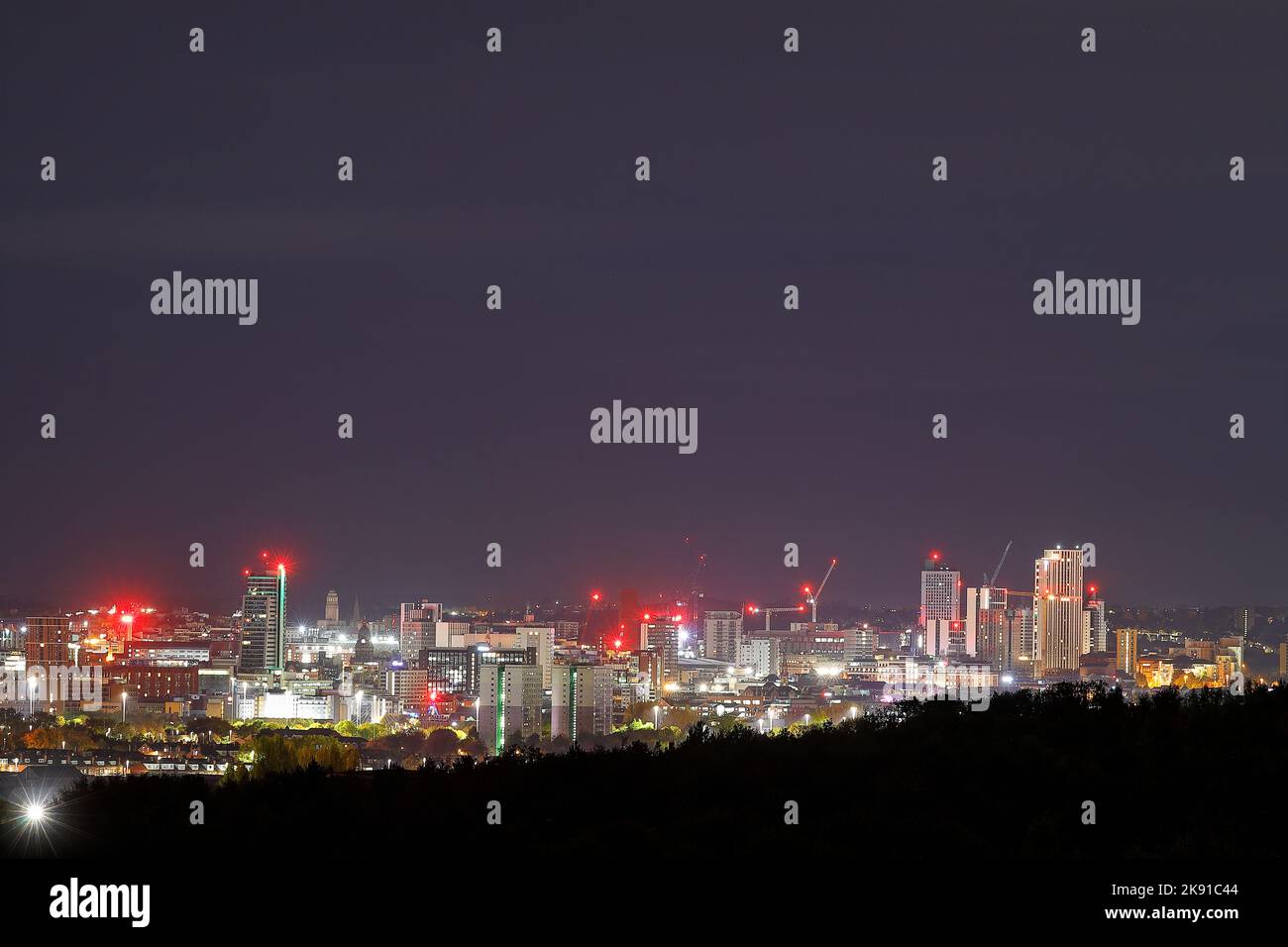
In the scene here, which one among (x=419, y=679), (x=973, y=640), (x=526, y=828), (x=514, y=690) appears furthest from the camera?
(x=973, y=640)

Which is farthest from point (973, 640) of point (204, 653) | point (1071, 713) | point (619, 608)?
point (1071, 713)

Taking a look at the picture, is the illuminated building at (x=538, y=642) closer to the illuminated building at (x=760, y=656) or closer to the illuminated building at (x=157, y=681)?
the illuminated building at (x=760, y=656)

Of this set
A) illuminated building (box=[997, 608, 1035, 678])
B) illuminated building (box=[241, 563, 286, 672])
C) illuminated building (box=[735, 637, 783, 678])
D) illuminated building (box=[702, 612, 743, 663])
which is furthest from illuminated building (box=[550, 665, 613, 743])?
illuminated building (box=[702, 612, 743, 663])

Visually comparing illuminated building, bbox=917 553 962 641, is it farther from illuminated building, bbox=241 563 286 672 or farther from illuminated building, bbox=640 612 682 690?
illuminated building, bbox=241 563 286 672

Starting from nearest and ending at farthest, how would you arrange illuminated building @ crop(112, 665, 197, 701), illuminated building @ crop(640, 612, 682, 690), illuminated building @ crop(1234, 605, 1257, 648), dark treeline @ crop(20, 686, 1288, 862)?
dark treeline @ crop(20, 686, 1288, 862) < illuminated building @ crop(1234, 605, 1257, 648) < illuminated building @ crop(112, 665, 197, 701) < illuminated building @ crop(640, 612, 682, 690)

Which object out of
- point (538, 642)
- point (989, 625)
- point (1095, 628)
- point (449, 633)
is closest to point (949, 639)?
point (989, 625)

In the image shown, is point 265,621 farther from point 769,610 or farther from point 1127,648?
point 1127,648
